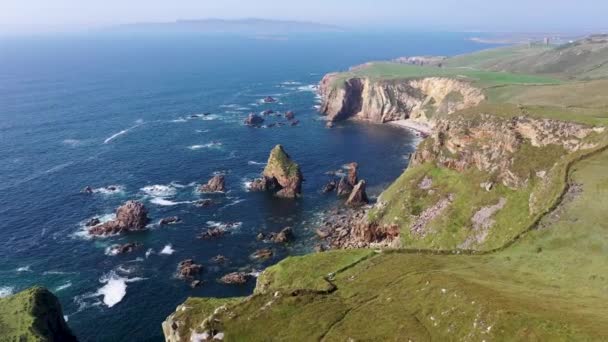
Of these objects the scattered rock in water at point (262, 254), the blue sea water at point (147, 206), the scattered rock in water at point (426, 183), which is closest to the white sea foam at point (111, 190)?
the blue sea water at point (147, 206)

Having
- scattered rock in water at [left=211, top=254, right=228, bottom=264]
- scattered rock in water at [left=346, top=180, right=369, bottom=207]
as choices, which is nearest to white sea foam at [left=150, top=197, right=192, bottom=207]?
scattered rock in water at [left=211, top=254, right=228, bottom=264]

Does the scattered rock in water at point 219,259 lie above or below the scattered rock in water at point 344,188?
below

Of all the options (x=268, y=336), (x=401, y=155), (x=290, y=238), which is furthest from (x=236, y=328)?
(x=401, y=155)

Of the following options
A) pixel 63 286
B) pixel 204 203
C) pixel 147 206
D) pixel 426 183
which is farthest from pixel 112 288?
pixel 426 183

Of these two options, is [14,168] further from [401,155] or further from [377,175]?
[401,155]

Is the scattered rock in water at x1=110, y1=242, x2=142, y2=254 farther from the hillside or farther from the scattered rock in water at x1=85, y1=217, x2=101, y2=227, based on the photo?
the hillside

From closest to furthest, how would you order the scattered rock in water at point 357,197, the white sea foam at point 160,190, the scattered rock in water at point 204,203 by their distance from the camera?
the scattered rock in water at point 357,197 < the scattered rock in water at point 204,203 < the white sea foam at point 160,190

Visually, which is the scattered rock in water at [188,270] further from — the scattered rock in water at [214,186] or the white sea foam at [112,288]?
the scattered rock in water at [214,186]
